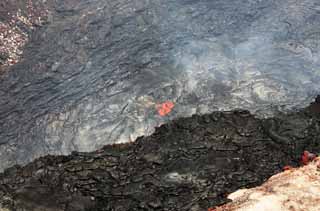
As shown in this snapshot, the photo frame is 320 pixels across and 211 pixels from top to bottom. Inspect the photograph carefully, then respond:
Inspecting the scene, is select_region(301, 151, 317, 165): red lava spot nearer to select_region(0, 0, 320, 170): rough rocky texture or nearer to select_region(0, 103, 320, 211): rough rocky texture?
select_region(0, 103, 320, 211): rough rocky texture

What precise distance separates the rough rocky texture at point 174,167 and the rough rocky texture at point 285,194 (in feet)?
1.21

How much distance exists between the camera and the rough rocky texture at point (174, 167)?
7371mm

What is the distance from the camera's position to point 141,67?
9867 mm

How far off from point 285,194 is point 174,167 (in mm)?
1962

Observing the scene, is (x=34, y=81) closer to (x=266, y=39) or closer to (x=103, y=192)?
(x=103, y=192)

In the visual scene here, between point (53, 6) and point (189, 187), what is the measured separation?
7.24m

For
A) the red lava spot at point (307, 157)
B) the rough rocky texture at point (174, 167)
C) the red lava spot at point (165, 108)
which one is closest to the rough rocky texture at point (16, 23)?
the rough rocky texture at point (174, 167)

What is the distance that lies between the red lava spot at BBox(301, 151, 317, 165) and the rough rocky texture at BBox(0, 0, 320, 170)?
121cm

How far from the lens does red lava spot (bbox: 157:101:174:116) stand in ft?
28.8

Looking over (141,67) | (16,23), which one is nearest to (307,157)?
(141,67)

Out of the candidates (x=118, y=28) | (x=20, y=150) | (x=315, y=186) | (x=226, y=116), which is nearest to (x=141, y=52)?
(x=118, y=28)

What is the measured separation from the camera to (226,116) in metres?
8.52

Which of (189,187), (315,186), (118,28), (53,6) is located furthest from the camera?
(53,6)

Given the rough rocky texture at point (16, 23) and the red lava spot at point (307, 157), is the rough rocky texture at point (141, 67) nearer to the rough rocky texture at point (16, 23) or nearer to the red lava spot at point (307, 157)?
the rough rocky texture at point (16, 23)
